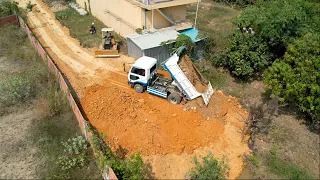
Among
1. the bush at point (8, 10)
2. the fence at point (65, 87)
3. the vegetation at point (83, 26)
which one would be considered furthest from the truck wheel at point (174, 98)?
the bush at point (8, 10)

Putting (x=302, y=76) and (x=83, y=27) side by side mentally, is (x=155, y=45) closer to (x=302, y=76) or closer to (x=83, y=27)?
(x=302, y=76)

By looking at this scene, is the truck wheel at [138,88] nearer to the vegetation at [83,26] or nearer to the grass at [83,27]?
the grass at [83,27]

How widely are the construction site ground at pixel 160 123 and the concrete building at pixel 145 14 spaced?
210 inches

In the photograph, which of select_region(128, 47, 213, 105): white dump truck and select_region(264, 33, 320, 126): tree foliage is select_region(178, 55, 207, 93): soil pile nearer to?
select_region(128, 47, 213, 105): white dump truck

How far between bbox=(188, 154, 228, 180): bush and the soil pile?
17.2ft

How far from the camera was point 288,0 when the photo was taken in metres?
18.7

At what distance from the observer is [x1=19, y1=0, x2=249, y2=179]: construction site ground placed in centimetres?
1364

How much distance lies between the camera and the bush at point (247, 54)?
17.9 metres

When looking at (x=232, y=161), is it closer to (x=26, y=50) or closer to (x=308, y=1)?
(x=308, y=1)

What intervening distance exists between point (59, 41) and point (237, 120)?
17671 mm

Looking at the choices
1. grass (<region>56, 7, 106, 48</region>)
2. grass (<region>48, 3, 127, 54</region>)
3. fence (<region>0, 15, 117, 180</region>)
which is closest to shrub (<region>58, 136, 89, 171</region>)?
fence (<region>0, 15, 117, 180</region>)

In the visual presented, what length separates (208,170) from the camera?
1215cm

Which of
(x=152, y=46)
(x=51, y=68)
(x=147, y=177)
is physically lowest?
(x=147, y=177)

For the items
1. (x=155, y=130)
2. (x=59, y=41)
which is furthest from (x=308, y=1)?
(x=59, y=41)
